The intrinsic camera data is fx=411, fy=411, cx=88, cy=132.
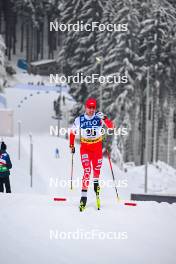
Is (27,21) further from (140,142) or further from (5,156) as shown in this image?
(5,156)

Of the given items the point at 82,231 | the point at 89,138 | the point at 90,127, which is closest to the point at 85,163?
the point at 89,138

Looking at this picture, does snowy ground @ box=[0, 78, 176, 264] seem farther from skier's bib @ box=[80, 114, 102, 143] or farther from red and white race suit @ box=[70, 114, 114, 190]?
skier's bib @ box=[80, 114, 102, 143]

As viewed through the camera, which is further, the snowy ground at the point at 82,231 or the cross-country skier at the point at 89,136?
the cross-country skier at the point at 89,136

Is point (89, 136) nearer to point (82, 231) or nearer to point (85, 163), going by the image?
point (85, 163)

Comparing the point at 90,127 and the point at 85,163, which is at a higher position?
the point at 90,127

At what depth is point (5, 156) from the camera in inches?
429

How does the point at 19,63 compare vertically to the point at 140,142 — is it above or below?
above

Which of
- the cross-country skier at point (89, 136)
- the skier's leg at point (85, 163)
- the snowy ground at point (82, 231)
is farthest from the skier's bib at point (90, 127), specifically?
the snowy ground at point (82, 231)

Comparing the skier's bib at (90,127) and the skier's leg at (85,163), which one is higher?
the skier's bib at (90,127)

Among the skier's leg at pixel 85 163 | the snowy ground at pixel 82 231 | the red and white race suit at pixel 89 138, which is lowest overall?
the snowy ground at pixel 82 231

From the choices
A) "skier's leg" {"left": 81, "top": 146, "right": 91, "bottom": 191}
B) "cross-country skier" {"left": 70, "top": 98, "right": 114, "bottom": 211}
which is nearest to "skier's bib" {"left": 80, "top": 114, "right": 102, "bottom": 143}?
"cross-country skier" {"left": 70, "top": 98, "right": 114, "bottom": 211}

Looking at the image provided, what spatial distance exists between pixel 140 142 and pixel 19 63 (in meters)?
32.0

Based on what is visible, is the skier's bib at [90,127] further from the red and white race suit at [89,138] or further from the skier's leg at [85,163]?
the skier's leg at [85,163]

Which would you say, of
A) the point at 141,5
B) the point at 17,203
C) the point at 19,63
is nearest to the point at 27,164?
the point at 17,203
